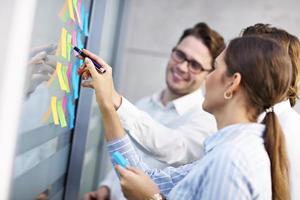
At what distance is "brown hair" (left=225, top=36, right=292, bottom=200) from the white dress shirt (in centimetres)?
51

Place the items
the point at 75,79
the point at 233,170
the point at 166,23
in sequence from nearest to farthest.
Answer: the point at 233,170
the point at 75,79
the point at 166,23

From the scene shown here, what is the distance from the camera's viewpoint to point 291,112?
1.36 m

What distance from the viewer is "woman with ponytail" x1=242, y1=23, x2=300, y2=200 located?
127cm

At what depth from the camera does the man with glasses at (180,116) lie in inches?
64.7

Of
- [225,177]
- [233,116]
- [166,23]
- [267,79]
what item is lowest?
[225,177]

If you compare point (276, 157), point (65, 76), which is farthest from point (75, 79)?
point (276, 157)

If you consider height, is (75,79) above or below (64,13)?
below

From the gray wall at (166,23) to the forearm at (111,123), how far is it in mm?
1299

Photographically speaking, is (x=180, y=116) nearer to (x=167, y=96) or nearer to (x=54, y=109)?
(x=167, y=96)

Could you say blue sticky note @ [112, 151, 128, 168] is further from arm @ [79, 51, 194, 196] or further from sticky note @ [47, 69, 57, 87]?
sticky note @ [47, 69, 57, 87]

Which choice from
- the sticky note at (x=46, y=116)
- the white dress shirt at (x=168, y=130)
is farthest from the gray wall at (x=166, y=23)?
the sticky note at (x=46, y=116)

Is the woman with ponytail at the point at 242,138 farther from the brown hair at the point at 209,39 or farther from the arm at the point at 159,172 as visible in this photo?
the brown hair at the point at 209,39

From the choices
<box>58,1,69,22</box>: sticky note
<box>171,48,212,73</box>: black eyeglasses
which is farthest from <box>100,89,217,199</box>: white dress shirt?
<box>58,1,69,22</box>: sticky note

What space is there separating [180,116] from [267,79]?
2.94 ft
